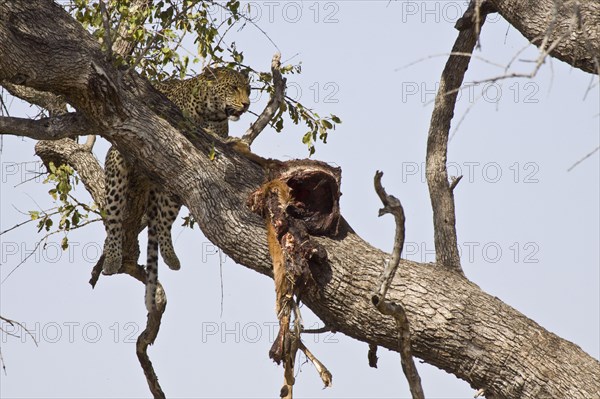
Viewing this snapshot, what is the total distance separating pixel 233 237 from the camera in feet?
18.7

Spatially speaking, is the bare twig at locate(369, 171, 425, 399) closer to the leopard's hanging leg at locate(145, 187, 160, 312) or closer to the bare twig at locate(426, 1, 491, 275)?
the bare twig at locate(426, 1, 491, 275)

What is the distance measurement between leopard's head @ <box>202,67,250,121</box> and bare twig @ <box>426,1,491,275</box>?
85.8 inches

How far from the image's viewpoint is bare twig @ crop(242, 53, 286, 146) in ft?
21.6

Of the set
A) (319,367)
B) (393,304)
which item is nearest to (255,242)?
(319,367)

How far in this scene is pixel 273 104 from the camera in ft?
22.2

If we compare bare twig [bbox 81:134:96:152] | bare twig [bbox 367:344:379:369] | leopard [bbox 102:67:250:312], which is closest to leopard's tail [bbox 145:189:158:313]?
leopard [bbox 102:67:250:312]

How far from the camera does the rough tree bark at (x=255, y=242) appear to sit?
17.0 ft

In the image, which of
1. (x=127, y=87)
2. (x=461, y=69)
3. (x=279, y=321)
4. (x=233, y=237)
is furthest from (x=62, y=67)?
(x=461, y=69)

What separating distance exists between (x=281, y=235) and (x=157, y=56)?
237 centimetres

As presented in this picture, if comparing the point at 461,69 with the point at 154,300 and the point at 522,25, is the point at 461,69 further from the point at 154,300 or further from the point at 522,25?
the point at 154,300

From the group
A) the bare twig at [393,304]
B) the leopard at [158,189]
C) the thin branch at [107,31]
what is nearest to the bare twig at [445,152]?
the bare twig at [393,304]

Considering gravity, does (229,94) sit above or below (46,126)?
above

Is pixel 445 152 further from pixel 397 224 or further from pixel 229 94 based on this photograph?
pixel 229 94

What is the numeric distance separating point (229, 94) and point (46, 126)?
2.17 m
